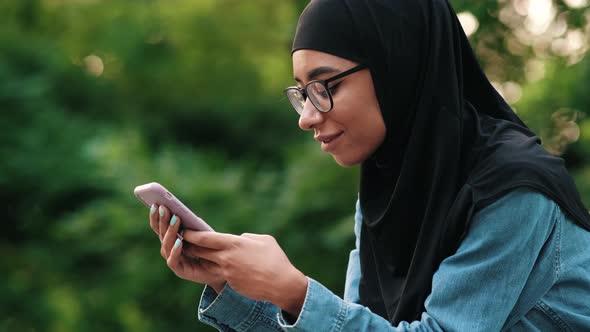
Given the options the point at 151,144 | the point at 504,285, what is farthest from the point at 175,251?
the point at 151,144

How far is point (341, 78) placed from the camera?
2039 mm

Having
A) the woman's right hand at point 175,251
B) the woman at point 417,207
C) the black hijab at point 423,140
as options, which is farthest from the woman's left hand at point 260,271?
the black hijab at point 423,140

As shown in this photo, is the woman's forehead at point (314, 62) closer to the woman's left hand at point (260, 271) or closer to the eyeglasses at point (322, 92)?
the eyeglasses at point (322, 92)

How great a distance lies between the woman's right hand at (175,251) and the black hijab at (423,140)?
16.2 inches

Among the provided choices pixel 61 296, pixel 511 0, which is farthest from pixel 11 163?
pixel 511 0

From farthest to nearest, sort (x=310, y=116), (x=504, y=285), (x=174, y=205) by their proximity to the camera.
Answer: (x=310, y=116)
(x=174, y=205)
(x=504, y=285)

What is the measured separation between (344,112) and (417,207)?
279 millimetres

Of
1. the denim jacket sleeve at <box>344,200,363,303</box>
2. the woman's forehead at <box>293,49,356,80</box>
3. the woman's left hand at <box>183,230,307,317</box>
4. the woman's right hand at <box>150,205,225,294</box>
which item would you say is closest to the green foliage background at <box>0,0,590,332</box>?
the denim jacket sleeve at <box>344,200,363,303</box>

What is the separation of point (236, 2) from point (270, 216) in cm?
636

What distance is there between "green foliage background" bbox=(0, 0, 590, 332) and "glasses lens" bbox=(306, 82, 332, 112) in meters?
0.78

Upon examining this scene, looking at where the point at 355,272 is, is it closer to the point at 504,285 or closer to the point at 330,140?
the point at 330,140

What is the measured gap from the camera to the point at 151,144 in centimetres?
1016

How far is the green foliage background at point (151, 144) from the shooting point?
19.7 ft

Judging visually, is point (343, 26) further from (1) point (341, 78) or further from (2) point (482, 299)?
(2) point (482, 299)
